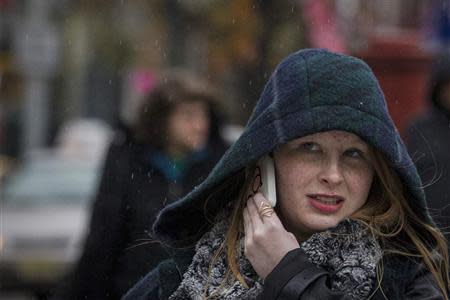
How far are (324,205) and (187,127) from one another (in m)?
3.27

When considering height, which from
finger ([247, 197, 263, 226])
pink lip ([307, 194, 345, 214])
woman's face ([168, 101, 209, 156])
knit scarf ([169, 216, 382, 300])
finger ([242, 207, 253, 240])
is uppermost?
Result: pink lip ([307, 194, 345, 214])

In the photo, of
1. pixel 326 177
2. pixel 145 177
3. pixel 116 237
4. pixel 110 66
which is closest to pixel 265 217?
pixel 326 177

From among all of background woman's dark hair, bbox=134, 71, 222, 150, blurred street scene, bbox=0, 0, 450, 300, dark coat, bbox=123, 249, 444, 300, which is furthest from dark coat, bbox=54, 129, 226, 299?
dark coat, bbox=123, 249, 444, 300

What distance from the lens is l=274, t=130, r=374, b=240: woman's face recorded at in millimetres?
2967

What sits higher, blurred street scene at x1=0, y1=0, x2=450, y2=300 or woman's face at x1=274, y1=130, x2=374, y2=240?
woman's face at x1=274, y1=130, x2=374, y2=240

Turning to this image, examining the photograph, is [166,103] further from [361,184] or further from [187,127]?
[361,184]

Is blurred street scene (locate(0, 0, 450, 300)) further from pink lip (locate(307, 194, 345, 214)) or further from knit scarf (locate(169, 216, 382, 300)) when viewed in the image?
pink lip (locate(307, 194, 345, 214))

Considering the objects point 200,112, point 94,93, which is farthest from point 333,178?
point 94,93

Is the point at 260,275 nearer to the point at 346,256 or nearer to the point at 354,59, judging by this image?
the point at 346,256

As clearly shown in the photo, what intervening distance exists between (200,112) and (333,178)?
3414 mm

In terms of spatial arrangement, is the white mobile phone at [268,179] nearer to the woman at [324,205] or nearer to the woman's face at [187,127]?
the woman at [324,205]

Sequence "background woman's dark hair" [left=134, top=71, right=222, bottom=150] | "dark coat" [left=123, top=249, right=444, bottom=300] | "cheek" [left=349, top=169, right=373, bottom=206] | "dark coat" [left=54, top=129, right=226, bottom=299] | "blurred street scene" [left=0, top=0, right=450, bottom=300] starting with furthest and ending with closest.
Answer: "blurred street scene" [left=0, top=0, right=450, bottom=300] < "background woman's dark hair" [left=134, top=71, right=222, bottom=150] < "dark coat" [left=54, top=129, right=226, bottom=299] < "cheek" [left=349, top=169, right=373, bottom=206] < "dark coat" [left=123, top=249, right=444, bottom=300]

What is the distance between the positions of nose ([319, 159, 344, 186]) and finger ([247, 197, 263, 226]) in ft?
0.56

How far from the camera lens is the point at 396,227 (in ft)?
9.75
